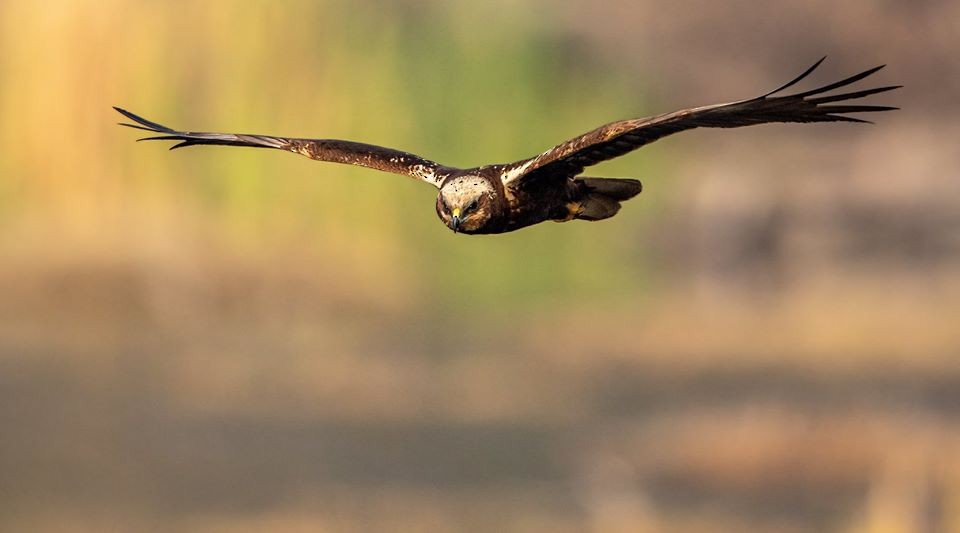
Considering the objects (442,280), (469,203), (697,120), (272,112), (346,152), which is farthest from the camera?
(442,280)

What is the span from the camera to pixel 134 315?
2866cm

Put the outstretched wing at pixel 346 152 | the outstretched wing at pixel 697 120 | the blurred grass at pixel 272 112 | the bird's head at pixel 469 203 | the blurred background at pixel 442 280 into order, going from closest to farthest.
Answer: the outstretched wing at pixel 697 120 → the bird's head at pixel 469 203 → the outstretched wing at pixel 346 152 → the blurred background at pixel 442 280 → the blurred grass at pixel 272 112

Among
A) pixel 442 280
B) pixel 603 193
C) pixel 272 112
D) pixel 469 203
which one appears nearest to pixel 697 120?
pixel 469 203

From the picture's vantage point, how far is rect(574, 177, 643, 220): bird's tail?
9.82 m

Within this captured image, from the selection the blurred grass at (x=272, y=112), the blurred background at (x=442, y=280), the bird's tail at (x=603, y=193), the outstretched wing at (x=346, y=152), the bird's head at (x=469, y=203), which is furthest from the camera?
the blurred grass at (x=272, y=112)

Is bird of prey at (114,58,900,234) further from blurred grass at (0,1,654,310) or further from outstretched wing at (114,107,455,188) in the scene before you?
blurred grass at (0,1,654,310)

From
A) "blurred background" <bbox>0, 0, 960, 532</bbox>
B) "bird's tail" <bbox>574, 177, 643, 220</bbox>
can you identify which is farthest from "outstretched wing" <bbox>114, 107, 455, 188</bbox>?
"blurred background" <bbox>0, 0, 960, 532</bbox>

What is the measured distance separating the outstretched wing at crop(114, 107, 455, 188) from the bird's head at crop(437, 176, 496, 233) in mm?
386

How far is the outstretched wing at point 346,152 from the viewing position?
382 inches

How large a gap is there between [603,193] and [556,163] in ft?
3.06

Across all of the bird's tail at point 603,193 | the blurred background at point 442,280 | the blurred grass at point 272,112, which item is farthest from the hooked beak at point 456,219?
the blurred grass at point 272,112

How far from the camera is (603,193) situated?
9875 mm

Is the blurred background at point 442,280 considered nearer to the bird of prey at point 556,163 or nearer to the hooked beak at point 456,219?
the bird of prey at point 556,163

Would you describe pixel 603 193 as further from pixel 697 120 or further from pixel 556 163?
pixel 697 120
